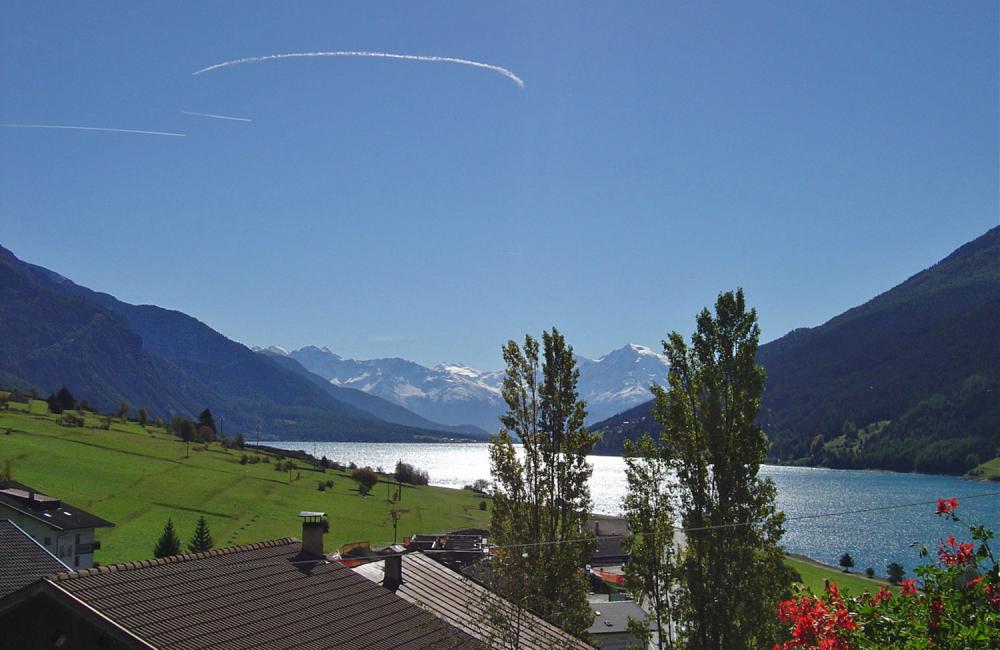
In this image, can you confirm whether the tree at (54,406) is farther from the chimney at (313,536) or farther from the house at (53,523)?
the chimney at (313,536)

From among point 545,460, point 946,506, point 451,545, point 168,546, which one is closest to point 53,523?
point 168,546

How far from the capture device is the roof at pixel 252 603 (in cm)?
1208

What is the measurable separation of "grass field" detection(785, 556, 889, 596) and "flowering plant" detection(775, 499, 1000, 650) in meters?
61.1

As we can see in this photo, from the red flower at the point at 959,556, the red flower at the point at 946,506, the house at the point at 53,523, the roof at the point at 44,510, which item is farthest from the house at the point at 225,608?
the roof at the point at 44,510

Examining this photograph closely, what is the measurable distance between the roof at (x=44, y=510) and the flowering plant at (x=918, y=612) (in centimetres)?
5602

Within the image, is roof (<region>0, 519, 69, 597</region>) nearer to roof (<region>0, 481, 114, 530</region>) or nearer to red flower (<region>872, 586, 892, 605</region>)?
red flower (<region>872, 586, 892, 605</region>)

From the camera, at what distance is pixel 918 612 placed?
8375mm

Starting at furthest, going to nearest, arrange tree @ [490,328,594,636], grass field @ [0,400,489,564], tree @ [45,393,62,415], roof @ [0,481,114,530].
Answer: tree @ [45,393,62,415] < grass field @ [0,400,489,564] < roof @ [0,481,114,530] < tree @ [490,328,594,636]

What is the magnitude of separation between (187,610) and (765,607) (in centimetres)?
1536

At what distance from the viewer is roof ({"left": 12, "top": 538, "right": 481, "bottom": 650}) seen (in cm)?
1208

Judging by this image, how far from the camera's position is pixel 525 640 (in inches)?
683

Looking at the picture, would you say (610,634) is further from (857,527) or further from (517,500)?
(857,527)

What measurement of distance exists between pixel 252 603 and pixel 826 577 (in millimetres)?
65365

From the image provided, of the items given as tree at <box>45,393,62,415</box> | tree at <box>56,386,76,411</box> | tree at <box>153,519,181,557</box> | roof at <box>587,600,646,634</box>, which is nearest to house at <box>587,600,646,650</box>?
roof at <box>587,600,646,634</box>
